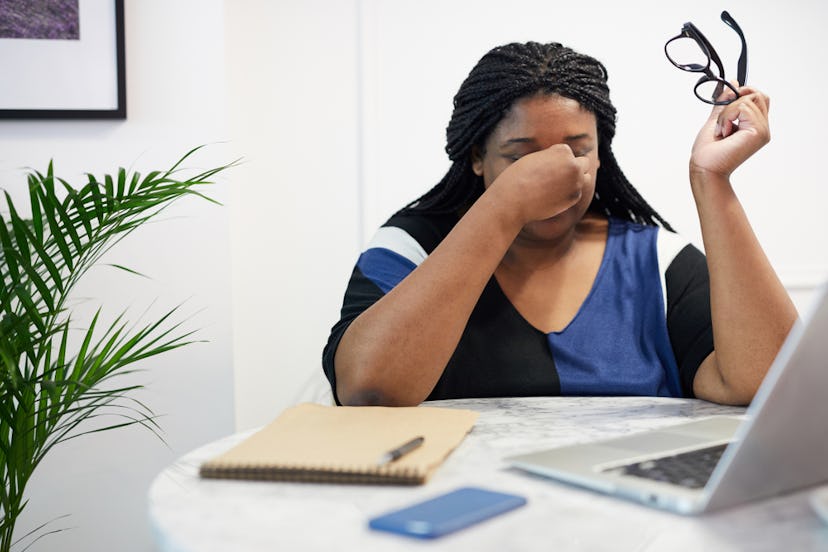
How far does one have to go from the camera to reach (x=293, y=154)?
235 centimetres

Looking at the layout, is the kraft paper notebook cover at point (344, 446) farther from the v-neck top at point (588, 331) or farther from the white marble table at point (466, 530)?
the v-neck top at point (588, 331)

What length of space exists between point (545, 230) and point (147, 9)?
1.09 metres

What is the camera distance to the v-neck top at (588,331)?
136 centimetres

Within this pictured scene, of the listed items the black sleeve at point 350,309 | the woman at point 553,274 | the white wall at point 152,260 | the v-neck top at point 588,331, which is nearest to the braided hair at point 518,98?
the woman at point 553,274

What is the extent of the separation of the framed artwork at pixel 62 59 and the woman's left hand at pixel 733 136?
127 centimetres

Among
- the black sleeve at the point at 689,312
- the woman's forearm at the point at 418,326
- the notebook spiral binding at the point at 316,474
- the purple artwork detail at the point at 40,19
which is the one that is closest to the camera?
the notebook spiral binding at the point at 316,474

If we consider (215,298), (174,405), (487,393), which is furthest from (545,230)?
(174,405)

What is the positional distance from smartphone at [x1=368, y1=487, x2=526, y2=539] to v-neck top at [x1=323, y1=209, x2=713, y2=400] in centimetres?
66

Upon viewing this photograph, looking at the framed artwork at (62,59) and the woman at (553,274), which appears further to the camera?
the framed artwork at (62,59)

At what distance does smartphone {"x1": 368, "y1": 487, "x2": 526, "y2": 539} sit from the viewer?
22.7 inches

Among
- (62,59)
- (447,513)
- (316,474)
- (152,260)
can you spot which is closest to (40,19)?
(62,59)

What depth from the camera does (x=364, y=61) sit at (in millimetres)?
2354

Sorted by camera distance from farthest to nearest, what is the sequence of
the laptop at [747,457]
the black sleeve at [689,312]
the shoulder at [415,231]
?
the shoulder at [415,231], the black sleeve at [689,312], the laptop at [747,457]

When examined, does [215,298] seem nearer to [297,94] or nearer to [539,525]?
[297,94]
